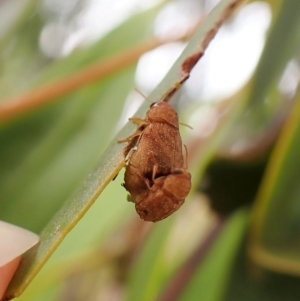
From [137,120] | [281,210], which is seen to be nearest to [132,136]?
[137,120]

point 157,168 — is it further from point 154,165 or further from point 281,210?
point 281,210

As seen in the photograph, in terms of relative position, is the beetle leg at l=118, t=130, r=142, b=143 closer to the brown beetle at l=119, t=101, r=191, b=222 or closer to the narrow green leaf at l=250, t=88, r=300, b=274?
the brown beetle at l=119, t=101, r=191, b=222

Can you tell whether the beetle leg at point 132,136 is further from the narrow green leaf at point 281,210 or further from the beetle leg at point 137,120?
the narrow green leaf at point 281,210

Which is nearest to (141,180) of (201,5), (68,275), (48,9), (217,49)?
(68,275)

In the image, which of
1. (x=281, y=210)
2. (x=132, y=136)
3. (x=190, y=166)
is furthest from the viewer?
(x=190, y=166)

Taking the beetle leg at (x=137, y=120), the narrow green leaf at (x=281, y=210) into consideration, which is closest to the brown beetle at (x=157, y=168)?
the beetle leg at (x=137, y=120)

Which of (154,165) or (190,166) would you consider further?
Answer: (190,166)
